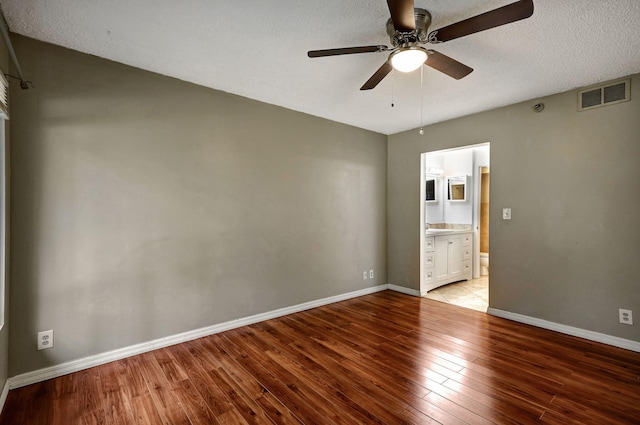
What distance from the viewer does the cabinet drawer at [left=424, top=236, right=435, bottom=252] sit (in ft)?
14.4

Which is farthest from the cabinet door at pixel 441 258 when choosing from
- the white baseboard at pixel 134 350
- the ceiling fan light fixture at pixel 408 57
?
the ceiling fan light fixture at pixel 408 57

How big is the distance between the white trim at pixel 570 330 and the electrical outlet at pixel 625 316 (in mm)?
165

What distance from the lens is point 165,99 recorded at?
107 inches

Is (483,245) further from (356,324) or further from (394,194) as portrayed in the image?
(356,324)

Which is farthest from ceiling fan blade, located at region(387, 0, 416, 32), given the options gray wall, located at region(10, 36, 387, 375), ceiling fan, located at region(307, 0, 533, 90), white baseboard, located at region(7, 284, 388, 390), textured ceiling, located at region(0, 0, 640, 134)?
white baseboard, located at region(7, 284, 388, 390)

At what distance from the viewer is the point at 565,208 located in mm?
3010

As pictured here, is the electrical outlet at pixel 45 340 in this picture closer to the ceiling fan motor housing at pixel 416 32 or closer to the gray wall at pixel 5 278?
the gray wall at pixel 5 278

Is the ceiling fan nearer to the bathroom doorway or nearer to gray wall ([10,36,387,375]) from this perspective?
gray wall ([10,36,387,375])

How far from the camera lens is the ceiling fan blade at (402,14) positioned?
4.66ft

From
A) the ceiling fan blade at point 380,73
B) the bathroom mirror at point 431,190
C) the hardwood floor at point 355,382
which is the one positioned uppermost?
the ceiling fan blade at point 380,73

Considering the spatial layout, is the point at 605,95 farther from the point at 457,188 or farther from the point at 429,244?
the point at 457,188

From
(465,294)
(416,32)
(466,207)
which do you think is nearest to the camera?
(416,32)

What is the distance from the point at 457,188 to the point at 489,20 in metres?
4.56

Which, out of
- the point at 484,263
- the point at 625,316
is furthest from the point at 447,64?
the point at 484,263
